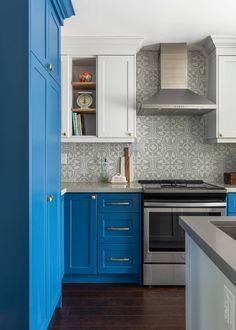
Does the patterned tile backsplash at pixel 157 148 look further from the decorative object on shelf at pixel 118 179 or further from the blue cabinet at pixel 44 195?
the blue cabinet at pixel 44 195

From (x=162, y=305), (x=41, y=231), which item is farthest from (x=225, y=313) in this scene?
(x=162, y=305)

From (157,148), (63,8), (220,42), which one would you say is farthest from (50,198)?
(220,42)

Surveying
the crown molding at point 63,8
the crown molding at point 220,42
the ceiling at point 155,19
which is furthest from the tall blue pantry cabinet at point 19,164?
the crown molding at point 220,42

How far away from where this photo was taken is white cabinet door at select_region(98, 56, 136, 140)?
11.7ft

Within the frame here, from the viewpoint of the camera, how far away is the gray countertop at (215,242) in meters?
0.99

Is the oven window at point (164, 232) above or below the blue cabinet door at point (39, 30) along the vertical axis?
below

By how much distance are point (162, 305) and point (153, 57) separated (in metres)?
2.59

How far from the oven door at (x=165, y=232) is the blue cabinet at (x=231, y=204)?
11 centimetres

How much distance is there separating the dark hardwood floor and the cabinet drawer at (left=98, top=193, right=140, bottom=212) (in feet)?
2.43

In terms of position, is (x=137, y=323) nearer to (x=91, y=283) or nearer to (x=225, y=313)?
(x=91, y=283)

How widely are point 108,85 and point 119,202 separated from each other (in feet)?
3.99

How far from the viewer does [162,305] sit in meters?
2.86

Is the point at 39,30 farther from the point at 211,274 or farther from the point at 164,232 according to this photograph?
the point at 164,232

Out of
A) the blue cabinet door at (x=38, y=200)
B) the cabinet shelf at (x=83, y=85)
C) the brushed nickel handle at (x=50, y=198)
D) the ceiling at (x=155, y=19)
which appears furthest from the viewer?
the cabinet shelf at (x=83, y=85)
